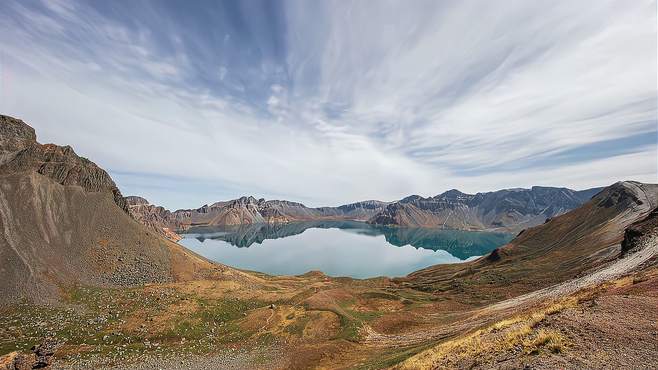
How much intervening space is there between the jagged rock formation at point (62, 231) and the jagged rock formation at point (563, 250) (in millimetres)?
87724

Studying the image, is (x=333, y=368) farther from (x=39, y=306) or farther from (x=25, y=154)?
(x=25, y=154)

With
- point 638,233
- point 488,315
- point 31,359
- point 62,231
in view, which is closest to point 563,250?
point 638,233

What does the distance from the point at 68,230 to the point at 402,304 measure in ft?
296

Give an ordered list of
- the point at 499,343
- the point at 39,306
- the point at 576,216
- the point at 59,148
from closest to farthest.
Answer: the point at 499,343, the point at 39,306, the point at 59,148, the point at 576,216

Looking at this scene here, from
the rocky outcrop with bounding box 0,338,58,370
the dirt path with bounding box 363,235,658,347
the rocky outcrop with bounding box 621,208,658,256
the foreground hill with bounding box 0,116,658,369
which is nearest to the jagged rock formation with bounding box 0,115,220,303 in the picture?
the foreground hill with bounding box 0,116,658,369

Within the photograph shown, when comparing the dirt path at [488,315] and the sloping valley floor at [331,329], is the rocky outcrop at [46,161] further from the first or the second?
the dirt path at [488,315]

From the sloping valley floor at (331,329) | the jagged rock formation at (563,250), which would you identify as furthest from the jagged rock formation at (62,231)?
the jagged rock formation at (563,250)

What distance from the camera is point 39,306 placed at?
2069 inches

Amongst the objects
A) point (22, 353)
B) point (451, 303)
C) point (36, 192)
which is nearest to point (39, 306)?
point (22, 353)

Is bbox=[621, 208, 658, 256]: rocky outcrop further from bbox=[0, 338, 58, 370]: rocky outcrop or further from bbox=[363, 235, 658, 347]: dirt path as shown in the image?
bbox=[0, 338, 58, 370]: rocky outcrop

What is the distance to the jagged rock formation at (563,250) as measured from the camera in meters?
76.8

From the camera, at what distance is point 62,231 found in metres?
75.3

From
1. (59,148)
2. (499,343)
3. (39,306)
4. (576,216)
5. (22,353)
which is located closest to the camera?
(499,343)

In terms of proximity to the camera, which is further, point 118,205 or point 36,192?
point 118,205
